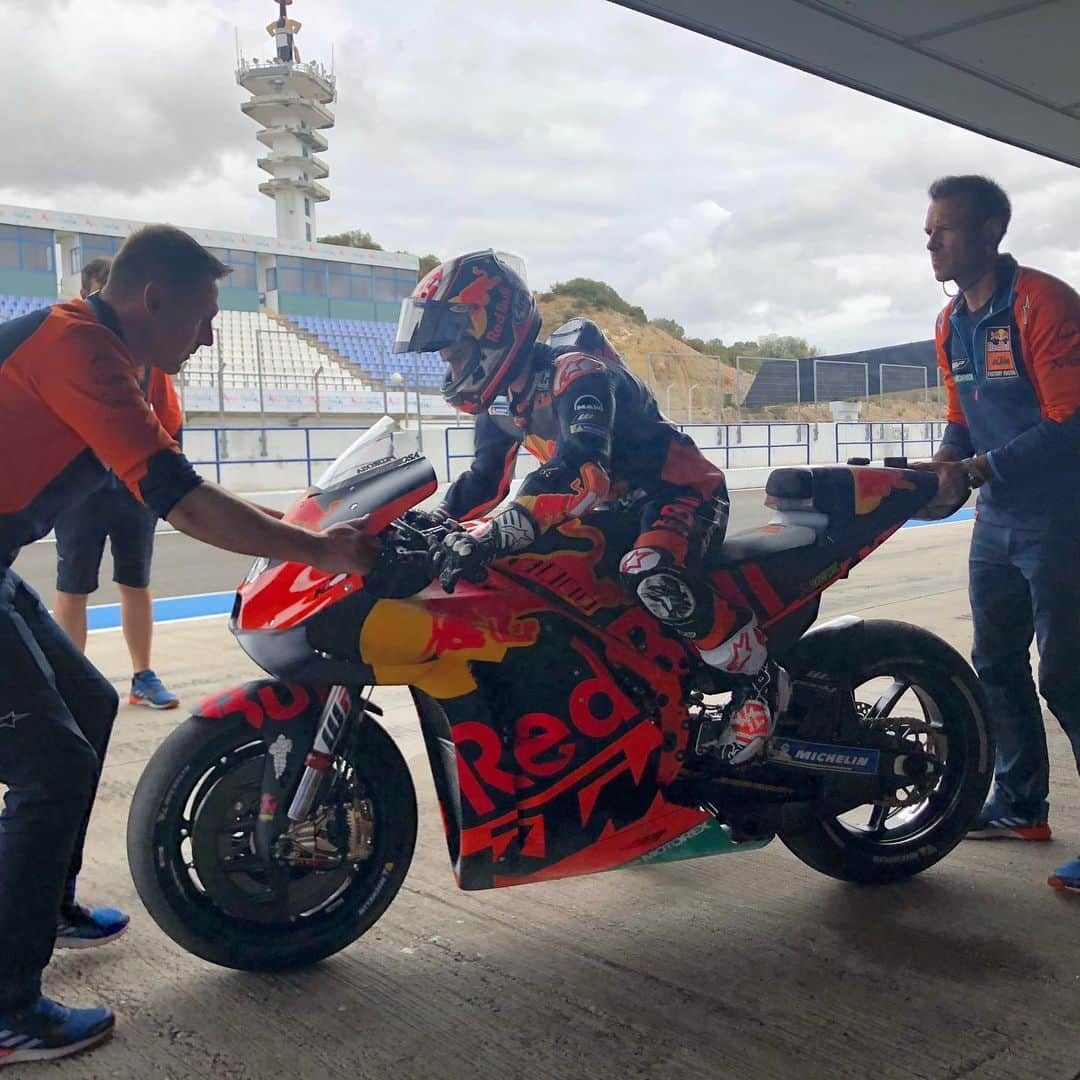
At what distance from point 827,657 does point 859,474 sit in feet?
1.79

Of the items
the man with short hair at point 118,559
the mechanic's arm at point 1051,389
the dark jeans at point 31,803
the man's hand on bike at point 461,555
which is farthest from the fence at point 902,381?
the dark jeans at point 31,803

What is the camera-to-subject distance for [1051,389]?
336 centimetres

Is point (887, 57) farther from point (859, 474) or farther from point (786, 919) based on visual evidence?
point (786, 919)

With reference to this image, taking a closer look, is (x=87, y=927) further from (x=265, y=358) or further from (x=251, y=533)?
(x=265, y=358)

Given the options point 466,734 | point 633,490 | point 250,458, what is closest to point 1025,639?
point 633,490

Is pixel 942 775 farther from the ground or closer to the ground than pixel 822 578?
closer to the ground

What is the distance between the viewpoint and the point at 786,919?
3.21 m

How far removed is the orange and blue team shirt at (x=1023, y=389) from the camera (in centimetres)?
335

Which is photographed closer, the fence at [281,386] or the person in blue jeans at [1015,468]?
the person in blue jeans at [1015,468]

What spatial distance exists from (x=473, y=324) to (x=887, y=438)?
30098mm

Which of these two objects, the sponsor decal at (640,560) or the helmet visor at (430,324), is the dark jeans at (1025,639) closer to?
the sponsor decal at (640,560)

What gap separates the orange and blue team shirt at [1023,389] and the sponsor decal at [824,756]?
2.96ft

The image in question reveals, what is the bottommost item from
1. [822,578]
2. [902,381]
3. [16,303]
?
[822,578]

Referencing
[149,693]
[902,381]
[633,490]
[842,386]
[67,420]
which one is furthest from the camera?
[902,381]
